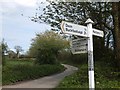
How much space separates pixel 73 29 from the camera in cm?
664

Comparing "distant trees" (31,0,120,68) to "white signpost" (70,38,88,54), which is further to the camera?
"distant trees" (31,0,120,68)

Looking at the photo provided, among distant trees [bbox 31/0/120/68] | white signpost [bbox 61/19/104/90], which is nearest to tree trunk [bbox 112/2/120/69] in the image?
distant trees [bbox 31/0/120/68]

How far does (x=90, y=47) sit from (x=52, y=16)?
15367 mm

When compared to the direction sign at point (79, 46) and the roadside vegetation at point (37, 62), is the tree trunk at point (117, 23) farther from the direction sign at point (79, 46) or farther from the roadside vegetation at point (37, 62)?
the direction sign at point (79, 46)

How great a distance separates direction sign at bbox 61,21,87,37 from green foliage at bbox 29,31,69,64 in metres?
25.9

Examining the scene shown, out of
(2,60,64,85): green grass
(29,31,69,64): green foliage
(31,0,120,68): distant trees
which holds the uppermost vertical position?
(31,0,120,68): distant trees

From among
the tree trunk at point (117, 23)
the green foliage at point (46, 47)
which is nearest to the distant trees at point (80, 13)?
the tree trunk at point (117, 23)

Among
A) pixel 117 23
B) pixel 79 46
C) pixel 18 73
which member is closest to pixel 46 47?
pixel 18 73

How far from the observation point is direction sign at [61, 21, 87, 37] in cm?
647

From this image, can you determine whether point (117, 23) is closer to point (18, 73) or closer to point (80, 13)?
point (80, 13)

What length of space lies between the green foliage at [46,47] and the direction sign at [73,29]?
25932mm

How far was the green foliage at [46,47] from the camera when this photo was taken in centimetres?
3319

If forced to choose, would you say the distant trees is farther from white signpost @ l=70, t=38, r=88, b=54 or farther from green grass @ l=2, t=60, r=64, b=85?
white signpost @ l=70, t=38, r=88, b=54

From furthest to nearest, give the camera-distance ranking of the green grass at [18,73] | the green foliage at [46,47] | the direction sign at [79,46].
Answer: the green foliage at [46,47] → the green grass at [18,73] → the direction sign at [79,46]
